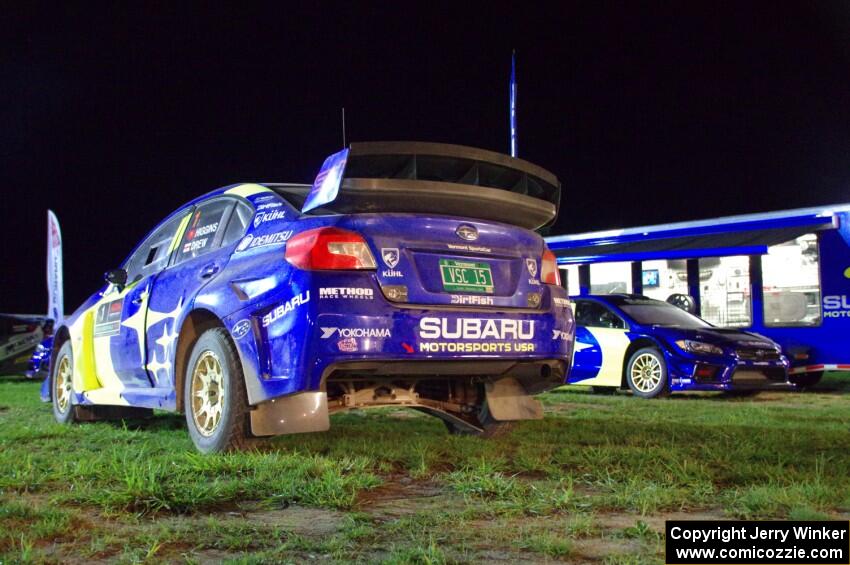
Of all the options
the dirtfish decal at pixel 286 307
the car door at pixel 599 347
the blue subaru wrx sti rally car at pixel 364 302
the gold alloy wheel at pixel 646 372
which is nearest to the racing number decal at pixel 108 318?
the blue subaru wrx sti rally car at pixel 364 302

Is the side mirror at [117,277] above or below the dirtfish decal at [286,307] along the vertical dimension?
above

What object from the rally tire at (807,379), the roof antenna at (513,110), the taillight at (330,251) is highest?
the roof antenna at (513,110)

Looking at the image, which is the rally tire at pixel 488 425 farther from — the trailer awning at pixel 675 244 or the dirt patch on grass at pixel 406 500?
the trailer awning at pixel 675 244

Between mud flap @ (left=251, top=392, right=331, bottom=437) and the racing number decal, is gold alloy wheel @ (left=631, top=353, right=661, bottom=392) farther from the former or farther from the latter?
mud flap @ (left=251, top=392, right=331, bottom=437)

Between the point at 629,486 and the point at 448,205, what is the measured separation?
186cm

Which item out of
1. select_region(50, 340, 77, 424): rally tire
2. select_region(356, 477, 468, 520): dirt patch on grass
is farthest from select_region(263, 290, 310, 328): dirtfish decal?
select_region(50, 340, 77, 424): rally tire

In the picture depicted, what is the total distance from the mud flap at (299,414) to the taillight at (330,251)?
68 centimetres

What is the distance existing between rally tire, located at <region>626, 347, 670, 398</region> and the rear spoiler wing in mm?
Answer: 5534

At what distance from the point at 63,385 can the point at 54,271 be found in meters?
14.9

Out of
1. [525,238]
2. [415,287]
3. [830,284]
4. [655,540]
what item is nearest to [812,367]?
[830,284]

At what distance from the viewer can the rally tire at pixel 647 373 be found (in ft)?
33.1

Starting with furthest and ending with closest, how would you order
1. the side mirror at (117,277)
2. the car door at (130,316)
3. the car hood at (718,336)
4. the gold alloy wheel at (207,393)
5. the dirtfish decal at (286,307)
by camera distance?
the car hood at (718,336)
the side mirror at (117,277)
the car door at (130,316)
the gold alloy wheel at (207,393)
the dirtfish decal at (286,307)

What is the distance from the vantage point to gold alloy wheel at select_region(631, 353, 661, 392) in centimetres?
1021

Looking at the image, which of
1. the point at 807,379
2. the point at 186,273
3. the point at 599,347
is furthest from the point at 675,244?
the point at 186,273
